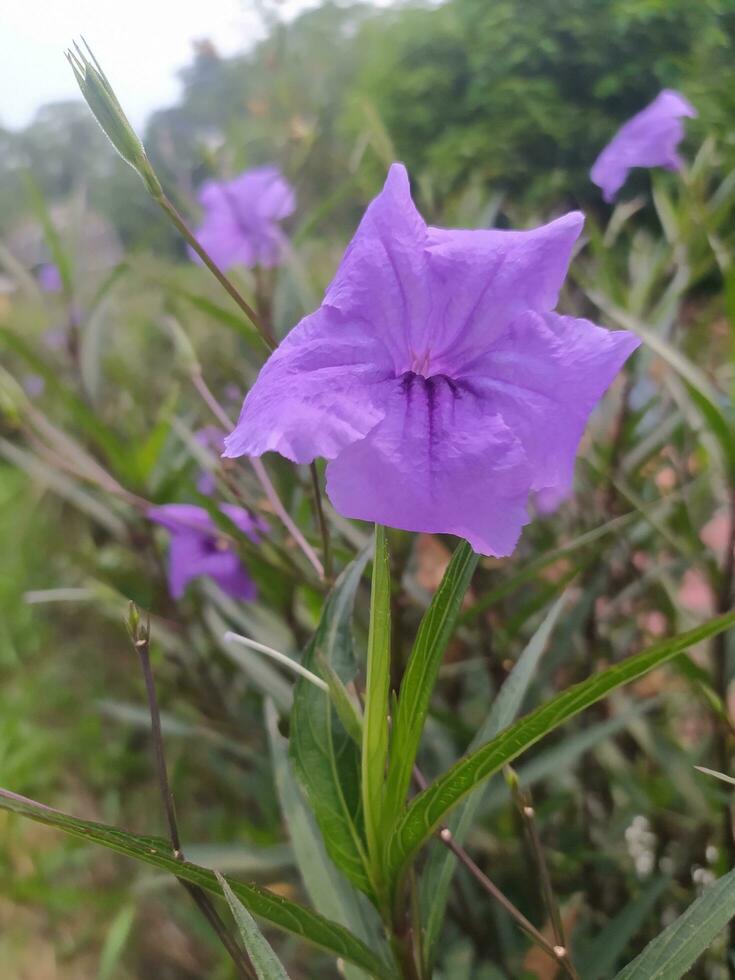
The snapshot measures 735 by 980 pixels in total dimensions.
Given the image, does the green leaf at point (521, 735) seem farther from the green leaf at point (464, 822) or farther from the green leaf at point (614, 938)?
the green leaf at point (614, 938)

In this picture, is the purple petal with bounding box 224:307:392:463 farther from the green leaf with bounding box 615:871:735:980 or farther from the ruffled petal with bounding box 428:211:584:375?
the green leaf with bounding box 615:871:735:980

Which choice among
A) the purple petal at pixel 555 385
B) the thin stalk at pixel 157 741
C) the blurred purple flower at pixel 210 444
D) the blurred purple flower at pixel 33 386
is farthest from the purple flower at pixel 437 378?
the blurred purple flower at pixel 33 386

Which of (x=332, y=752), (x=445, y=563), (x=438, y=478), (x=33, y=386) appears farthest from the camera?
(x=33, y=386)

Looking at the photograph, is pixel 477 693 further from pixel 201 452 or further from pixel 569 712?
pixel 569 712

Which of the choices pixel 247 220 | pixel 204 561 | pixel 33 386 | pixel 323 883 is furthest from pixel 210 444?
pixel 33 386

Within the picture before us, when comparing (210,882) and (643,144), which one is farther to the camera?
(643,144)

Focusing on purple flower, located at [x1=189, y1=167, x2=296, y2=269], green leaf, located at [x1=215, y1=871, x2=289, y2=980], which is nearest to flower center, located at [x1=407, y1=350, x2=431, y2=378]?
green leaf, located at [x1=215, y1=871, x2=289, y2=980]

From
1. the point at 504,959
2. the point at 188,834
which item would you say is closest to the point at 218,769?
the point at 188,834

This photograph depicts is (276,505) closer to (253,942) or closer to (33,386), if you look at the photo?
(253,942)
